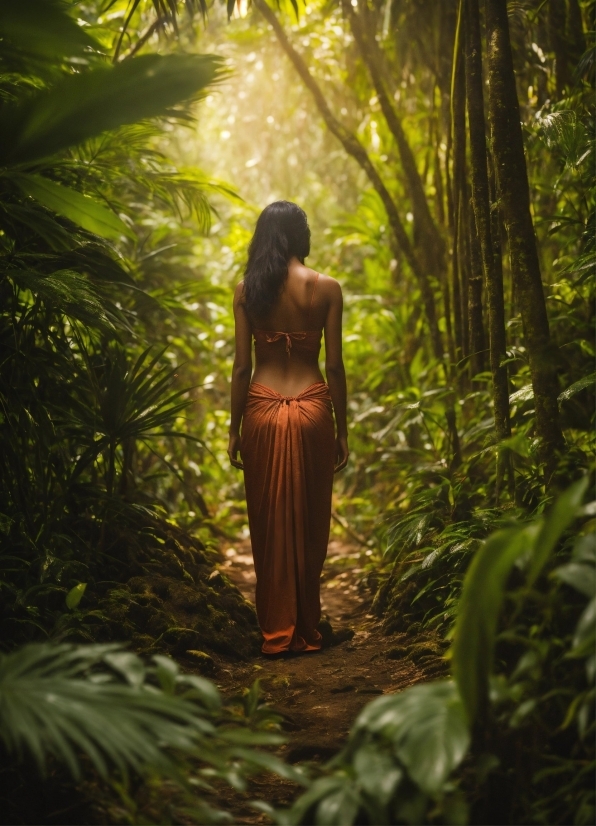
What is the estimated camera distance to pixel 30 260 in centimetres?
339

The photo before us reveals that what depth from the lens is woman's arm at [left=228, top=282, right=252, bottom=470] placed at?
3467mm

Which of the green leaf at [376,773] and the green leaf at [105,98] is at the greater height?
the green leaf at [105,98]

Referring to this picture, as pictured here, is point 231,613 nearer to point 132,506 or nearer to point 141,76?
point 132,506

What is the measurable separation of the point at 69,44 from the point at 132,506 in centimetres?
203

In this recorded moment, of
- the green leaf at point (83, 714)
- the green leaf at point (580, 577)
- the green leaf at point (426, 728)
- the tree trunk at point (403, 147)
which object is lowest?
the green leaf at point (426, 728)

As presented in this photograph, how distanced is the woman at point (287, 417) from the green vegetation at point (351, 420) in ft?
1.02

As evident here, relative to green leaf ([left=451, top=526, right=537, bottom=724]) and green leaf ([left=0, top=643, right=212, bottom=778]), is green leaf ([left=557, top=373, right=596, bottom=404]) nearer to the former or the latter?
green leaf ([left=451, top=526, right=537, bottom=724])

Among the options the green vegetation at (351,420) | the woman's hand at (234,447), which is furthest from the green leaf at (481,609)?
the woman's hand at (234,447)

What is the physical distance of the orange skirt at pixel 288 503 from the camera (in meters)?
3.36

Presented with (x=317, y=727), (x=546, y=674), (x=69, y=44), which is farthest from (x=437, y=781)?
(x=69, y=44)

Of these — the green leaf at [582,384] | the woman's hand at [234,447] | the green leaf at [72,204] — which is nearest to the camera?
the green leaf at [72,204]

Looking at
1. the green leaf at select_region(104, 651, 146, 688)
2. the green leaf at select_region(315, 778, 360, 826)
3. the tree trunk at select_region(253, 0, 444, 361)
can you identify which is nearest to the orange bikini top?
the tree trunk at select_region(253, 0, 444, 361)

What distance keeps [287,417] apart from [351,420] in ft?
8.35

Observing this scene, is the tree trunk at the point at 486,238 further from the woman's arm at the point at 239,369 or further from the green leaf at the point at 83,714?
the green leaf at the point at 83,714
